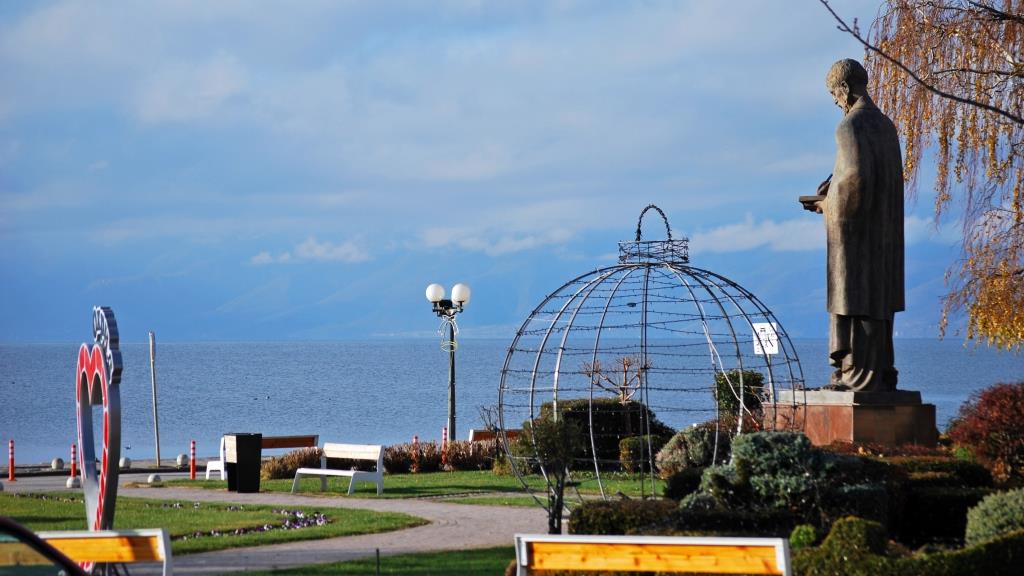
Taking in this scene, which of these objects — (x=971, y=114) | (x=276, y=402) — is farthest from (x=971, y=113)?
(x=276, y=402)

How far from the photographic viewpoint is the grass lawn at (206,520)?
49.8ft

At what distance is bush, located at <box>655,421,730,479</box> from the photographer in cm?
2070

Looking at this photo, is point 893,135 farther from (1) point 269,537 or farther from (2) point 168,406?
(2) point 168,406

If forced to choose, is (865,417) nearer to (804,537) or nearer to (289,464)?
(804,537)

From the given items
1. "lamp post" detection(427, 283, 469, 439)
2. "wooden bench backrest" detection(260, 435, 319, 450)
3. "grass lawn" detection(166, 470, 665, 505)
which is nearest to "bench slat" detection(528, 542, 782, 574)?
"grass lawn" detection(166, 470, 665, 505)

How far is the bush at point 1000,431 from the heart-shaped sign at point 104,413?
928cm

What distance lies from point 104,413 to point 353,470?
37.9 ft

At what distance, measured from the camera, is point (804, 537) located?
1085 centimetres

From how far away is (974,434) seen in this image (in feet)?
48.8

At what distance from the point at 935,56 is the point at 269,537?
14006mm

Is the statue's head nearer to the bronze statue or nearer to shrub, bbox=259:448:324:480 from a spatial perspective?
the bronze statue

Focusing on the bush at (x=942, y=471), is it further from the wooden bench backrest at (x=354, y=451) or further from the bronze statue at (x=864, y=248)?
the wooden bench backrest at (x=354, y=451)

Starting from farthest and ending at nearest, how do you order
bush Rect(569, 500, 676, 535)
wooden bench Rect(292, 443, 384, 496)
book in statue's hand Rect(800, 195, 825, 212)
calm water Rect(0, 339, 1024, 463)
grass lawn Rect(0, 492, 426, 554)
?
calm water Rect(0, 339, 1024, 463)
wooden bench Rect(292, 443, 384, 496)
book in statue's hand Rect(800, 195, 825, 212)
grass lawn Rect(0, 492, 426, 554)
bush Rect(569, 500, 676, 535)

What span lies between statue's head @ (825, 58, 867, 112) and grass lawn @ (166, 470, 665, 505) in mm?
6328
